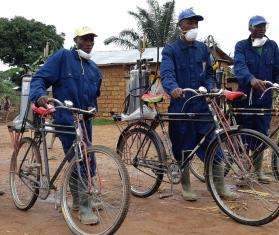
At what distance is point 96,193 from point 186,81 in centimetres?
190

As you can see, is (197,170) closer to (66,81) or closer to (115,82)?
(66,81)

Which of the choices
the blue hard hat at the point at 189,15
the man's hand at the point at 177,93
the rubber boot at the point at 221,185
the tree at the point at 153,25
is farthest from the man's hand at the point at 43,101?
the tree at the point at 153,25

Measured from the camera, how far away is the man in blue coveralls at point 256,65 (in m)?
6.20

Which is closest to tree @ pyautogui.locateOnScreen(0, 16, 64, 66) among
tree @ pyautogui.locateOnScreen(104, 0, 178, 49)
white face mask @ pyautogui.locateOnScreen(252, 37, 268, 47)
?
tree @ pyautogui.locateOnScreen(104, 0, 178, 49)

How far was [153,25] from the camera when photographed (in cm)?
3128

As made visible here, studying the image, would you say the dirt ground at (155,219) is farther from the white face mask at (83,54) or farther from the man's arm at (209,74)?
the white face mask at (83,54)

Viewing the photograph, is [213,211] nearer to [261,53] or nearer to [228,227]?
[228,227]

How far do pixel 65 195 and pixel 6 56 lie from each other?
38062 millimetres

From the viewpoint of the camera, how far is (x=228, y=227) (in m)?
4.71

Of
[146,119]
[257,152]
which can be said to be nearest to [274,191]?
Answer: [257,152]

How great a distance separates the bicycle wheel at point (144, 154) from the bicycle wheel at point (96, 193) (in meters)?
1.15

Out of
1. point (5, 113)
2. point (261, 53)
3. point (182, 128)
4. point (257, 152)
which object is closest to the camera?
point (257, 152)

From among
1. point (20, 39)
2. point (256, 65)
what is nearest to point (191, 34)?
point (256, 65)

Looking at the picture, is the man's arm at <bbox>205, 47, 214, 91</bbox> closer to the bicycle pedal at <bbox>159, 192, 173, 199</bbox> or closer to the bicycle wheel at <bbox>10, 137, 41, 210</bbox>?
the bicycle pedal at <bbox>159, 192, 173, 199</bbox>
